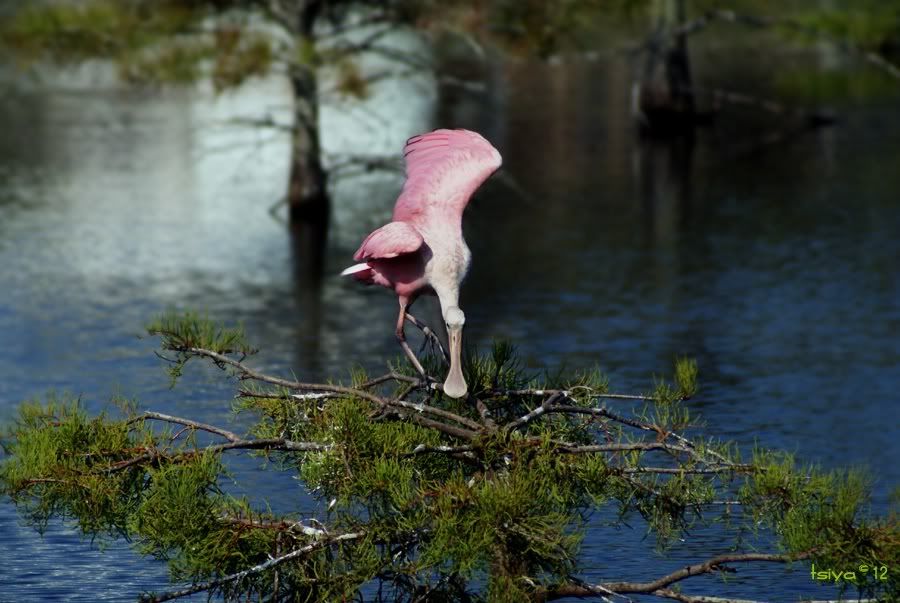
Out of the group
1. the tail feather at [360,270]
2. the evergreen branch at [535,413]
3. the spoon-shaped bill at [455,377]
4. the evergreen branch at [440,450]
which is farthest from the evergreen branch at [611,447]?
the tail feather at [360,270]

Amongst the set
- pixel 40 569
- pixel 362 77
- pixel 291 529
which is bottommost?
pixel 40 569

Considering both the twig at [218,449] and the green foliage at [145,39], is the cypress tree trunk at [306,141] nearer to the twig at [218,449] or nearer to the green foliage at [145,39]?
the green foliage at [145,39]

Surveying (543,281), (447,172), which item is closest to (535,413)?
(447,172)

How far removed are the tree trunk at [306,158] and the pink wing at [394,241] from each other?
1391 cm

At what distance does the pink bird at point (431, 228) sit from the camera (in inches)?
322

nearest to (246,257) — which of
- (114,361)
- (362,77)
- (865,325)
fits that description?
(362,77)

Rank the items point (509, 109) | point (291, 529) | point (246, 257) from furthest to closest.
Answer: point (509, 109)
point (246, 257)
point (291, 529)

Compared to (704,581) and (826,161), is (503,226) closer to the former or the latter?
(826,161)

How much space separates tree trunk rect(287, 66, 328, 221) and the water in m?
0.41

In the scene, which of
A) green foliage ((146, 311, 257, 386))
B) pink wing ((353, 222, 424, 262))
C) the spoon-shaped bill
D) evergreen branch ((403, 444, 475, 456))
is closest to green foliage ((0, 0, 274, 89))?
pink wing ((353, 222, 424, 262))

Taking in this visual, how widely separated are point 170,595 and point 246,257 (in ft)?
46.0

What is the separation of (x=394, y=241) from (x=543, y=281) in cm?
1092

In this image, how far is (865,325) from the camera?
16.2 m

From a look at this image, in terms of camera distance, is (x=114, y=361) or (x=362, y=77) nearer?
(x=114, y=361)
